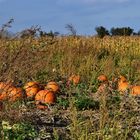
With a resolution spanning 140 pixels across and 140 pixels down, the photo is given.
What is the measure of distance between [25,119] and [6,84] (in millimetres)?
520

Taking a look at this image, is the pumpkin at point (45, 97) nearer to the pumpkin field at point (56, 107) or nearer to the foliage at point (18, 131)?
the pumpkin field at point (56, 107)

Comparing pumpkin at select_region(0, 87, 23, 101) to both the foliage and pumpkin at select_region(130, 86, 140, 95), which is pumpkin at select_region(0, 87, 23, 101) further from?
pumpkin at select_region(130, 86, 140, 95)

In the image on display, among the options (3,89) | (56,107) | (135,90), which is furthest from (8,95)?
(135,90)

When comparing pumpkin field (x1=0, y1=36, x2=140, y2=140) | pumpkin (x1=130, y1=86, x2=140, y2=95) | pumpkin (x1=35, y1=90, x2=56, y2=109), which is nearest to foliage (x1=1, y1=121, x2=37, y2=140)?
pumpkin field (x1=0, y1=36, x2=140, y2=140)

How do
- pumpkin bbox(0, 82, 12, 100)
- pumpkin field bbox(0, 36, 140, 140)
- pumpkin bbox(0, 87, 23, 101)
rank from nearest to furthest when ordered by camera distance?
pumpkin field bbox(0, 36, 140, 140) < pumpkin bbox(0, 82, 12, 100) < pumpkin bbox(0, 87, 23, 101)

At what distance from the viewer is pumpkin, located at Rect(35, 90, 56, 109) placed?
8175 mm

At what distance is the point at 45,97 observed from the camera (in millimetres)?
8289

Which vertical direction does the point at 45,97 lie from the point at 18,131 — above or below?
above

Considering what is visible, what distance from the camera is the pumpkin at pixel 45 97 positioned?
8175mm

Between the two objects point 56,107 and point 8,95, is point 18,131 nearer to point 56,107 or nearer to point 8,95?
point 8,95

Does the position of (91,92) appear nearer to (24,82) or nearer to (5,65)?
(24,82)

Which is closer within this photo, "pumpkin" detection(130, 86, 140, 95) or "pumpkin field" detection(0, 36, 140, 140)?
"pumpkin field" detection(0, 36, 140, 140)

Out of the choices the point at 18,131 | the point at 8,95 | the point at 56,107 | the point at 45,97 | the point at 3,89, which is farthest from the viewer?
the point at 45,97

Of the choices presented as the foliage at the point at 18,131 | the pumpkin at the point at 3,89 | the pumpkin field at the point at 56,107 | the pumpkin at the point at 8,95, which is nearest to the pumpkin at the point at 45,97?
the pumpkin field at the point at 56,107
